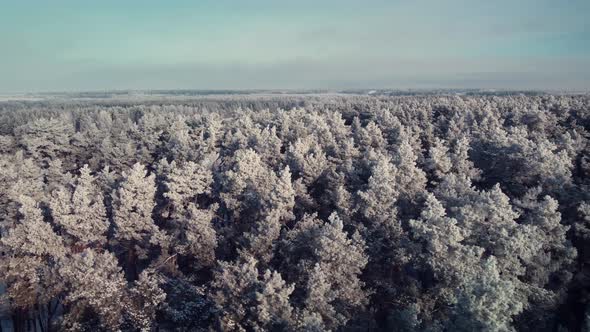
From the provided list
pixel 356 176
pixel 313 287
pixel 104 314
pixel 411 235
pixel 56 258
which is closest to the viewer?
pixel 313 287

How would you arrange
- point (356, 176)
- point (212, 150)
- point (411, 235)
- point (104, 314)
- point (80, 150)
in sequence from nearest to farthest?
point (104, 314) < point (411, 235) < point (356, 176) < point (212, 150) < point (80, 150)

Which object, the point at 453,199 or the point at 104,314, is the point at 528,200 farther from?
the point at 104,314

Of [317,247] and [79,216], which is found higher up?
[79,216]

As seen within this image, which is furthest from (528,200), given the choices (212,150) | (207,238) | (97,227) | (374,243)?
(212,150)

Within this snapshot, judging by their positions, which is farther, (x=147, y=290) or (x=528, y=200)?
(x=528, y=200)

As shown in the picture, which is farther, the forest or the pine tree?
the pine tree

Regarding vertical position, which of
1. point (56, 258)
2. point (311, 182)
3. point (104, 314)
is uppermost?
point (311, 182)

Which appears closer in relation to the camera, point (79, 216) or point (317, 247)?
point (317, 247)

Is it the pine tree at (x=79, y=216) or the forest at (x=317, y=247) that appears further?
the pine tree at (x=79, y=216)

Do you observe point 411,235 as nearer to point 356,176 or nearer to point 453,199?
point 453,199

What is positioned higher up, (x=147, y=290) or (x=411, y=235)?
(x=411, y=235)
